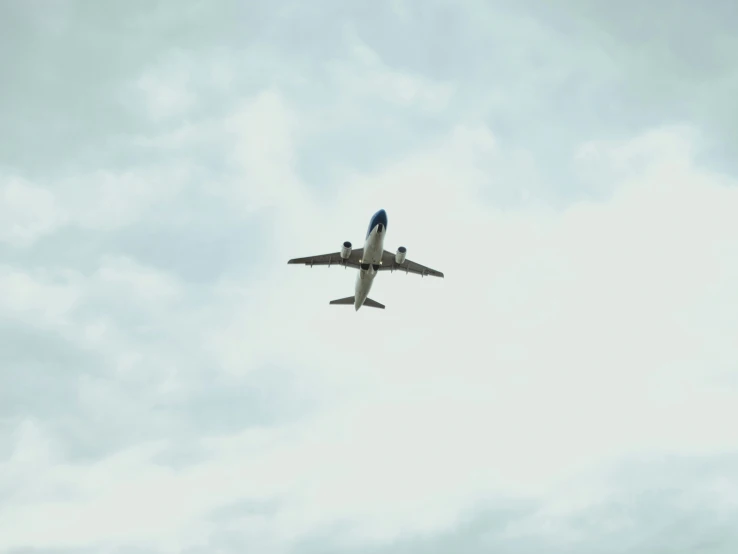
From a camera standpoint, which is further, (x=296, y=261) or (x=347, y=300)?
(x=347, y=300)

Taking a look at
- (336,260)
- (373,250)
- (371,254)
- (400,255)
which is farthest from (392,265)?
(373,250)

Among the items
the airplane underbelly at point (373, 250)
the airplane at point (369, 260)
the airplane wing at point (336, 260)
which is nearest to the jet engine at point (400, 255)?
the airplane at point (369, 260)

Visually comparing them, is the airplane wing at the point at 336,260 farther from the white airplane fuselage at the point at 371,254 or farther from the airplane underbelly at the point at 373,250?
the airplane underbelly at the point at 373,250

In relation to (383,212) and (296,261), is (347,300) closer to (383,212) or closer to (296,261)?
(296,261)

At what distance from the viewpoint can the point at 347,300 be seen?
118938 millimetres

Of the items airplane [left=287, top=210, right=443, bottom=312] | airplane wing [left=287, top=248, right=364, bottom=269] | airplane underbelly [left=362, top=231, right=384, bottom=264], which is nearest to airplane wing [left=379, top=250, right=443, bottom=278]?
airplane [left=287, top=210, right=443, bottom=312]

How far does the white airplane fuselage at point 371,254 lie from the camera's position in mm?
93250

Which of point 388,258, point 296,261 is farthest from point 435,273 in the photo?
point 296,261

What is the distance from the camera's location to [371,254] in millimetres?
98812

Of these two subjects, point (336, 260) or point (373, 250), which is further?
point (336, 260)

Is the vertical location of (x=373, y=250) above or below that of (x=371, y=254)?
below

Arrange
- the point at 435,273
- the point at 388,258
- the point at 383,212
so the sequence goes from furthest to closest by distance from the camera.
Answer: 1. the point at 435,273
2. the point at 388,258
3. the point at 383,212

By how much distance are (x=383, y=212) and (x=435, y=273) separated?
81.1 ft

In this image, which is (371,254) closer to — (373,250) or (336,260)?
(373,250)
